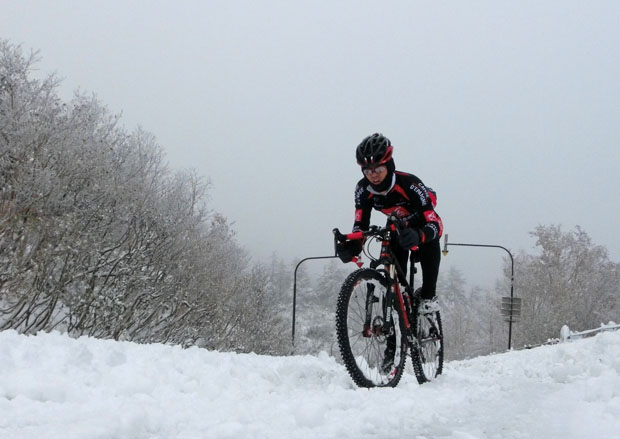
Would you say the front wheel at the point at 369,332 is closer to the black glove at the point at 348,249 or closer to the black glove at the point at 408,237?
the black glove at the point at 348,249

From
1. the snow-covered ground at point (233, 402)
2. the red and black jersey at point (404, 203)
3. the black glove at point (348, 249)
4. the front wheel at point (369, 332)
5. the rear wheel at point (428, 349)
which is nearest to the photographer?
the snow-covered ground at point (233, 402)

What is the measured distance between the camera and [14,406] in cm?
239

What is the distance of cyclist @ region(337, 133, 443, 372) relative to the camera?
15.6 ft

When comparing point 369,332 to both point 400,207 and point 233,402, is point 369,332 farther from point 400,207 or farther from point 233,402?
point 233,402

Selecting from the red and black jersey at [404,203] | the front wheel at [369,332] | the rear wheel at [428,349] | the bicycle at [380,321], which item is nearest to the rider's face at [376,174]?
the red and black jersey at [404,203]

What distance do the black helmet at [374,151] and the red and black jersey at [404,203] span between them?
31 cm

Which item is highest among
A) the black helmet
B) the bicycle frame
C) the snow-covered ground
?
the black helmet

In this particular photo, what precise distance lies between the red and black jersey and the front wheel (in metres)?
0.72

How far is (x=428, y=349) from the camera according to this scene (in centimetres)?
553

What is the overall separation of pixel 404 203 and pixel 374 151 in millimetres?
765

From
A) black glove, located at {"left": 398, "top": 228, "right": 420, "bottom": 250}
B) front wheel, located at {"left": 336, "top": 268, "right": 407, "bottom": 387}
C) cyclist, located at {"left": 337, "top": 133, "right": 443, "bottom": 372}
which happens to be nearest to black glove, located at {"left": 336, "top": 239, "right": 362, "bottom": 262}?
cyclist, located at {"left": 337, "top": 133, "right": 443, "bottom": 372}

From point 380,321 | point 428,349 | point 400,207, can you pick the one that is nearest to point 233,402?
point 380,321

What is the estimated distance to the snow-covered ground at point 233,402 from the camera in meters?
2.35

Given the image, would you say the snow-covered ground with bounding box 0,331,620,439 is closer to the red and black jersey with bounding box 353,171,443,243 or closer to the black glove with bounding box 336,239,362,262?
the black glove with bounding box 336,239,362,262
